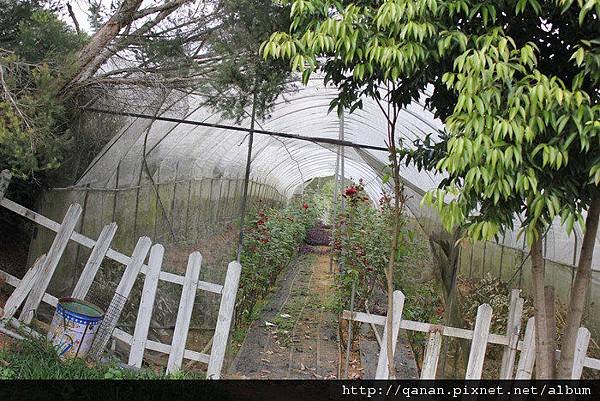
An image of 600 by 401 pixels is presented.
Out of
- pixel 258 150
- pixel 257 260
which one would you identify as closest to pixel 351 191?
pixel 257 260

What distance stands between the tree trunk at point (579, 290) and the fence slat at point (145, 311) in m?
2.94

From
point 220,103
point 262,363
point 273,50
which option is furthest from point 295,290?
point 273,50

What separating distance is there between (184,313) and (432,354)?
1887 millimetres

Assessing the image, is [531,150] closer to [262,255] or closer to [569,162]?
[569,162]

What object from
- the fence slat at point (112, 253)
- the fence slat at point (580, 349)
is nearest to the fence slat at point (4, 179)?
the fence slat at point (112, 253)

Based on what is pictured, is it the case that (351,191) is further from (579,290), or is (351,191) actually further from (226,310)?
(579,290)

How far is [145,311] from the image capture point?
434cm

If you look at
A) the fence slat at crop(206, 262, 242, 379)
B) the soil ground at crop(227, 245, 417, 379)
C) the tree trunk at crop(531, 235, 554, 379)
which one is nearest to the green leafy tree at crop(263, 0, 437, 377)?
the tree trunk at crop(531, 235, 554, 379)

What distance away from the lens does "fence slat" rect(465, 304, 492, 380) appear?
396 cm

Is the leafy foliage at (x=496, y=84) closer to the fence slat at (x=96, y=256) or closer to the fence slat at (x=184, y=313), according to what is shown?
the fence slat at (x=184, y=313)

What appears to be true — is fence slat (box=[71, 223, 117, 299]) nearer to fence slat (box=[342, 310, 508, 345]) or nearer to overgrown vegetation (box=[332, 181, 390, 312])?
fence slat (box=[342, 310, 508, 345])

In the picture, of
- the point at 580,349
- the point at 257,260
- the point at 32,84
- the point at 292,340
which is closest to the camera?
the point at 580,349

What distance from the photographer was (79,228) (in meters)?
5.50

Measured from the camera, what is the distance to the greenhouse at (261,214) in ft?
8.29
